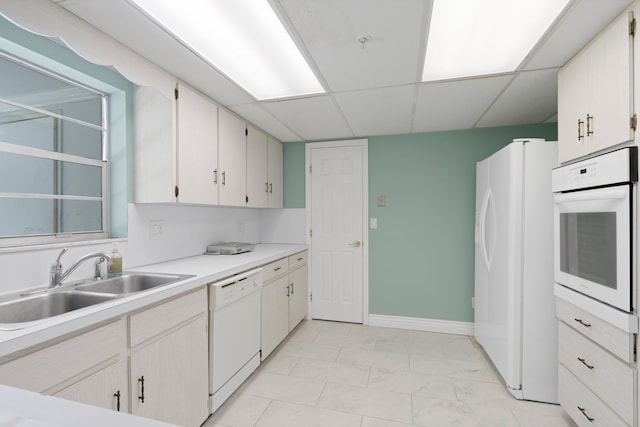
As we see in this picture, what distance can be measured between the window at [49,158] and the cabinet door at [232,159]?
796 millimetres

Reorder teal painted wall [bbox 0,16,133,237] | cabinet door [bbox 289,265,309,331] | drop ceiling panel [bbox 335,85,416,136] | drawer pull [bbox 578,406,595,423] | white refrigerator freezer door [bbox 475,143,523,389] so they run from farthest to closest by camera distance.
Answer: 1. cabinet door [bbox 289,265,309,331]
2. drop ceiling panel [bbox 335,85,416,136]
3. white refrigerator freezer door [bbox 475,143,523,389]
4. teal painted wall [bbox 0,16,133,237]
5. drawer pull [bbox 578,406,595,423]

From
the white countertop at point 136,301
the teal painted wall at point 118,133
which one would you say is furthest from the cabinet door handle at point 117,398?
the teal painted wall at point 118,133

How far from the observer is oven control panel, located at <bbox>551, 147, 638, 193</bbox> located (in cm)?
130

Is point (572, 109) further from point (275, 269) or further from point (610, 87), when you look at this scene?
point (275, 269)

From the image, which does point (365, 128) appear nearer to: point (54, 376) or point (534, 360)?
point (534, 360)

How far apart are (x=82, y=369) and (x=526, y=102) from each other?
3.26m

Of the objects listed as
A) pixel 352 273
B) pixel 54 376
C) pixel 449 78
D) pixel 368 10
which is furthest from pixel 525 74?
pixel 54 376

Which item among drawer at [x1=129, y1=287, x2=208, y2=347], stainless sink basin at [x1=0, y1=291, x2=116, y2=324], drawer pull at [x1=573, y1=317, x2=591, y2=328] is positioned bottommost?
drawer pull at [x1=573, y1=317, x2=591, y2=328]

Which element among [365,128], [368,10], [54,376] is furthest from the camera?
[365,128]

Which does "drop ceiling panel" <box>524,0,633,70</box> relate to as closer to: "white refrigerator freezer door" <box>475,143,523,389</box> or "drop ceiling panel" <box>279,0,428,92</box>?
"white refrigerator freezer door" <box>475,143,523,389</box>

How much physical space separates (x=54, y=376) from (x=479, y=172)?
3.23m

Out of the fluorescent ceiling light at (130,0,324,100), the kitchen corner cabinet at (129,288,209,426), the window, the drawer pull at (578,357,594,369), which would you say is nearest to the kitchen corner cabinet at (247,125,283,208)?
the fluorescent ceiling light at (130,0,324,100)

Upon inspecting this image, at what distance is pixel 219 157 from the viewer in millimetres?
2508

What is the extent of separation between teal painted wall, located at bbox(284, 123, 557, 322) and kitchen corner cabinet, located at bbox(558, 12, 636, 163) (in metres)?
1.41
